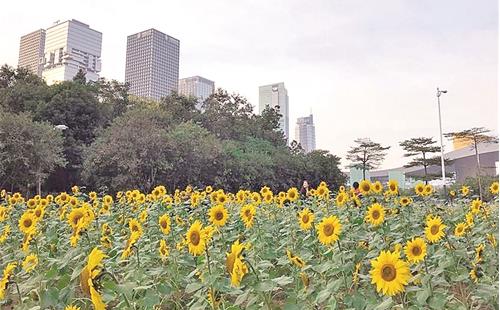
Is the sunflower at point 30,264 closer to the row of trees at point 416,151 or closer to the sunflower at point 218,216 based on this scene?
the sunflower at point 218,216

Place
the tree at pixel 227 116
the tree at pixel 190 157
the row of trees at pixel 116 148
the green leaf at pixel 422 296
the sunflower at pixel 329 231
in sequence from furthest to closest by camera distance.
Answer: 1. the tree at pixel 227 116
2. the tree at pixel 190 157
3. the row of trees at pixel 116 148
4. the sunflower at pixel 329 231
5. the green leaf at pixel 422 296

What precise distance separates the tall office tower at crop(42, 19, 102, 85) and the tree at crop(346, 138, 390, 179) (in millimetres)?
22940

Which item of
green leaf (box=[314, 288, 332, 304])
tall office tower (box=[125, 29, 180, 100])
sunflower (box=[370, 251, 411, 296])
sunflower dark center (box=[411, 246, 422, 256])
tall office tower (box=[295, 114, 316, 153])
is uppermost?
tall office tower (box=[125, 29, 180, 100])

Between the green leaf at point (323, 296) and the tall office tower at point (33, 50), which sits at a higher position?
the tall office tower at point (33, 50)

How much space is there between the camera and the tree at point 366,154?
29.5m

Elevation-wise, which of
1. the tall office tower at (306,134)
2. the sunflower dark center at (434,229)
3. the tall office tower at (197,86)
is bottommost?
the sunflower dark center at (434,229)

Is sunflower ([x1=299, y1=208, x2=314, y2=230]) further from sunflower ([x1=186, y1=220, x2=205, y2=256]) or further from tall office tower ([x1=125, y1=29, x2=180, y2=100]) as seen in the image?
tall office tower ([x1=125, y1=29, x2=180, y2=100])

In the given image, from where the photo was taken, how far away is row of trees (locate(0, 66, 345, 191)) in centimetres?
1284

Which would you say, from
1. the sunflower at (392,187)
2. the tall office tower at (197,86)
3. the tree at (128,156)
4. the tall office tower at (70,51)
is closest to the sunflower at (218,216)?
the sunflower at (392,187)

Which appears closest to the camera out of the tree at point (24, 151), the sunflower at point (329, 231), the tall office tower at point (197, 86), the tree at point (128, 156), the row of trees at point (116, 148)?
the sunflower at point (329, 231)

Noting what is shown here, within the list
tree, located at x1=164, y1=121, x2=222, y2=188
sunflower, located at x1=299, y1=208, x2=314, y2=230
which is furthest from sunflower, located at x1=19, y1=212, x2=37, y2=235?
tree, located at x1=164, y1=121, x2=222, y2=188

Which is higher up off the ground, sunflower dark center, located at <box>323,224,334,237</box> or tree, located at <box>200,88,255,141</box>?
tree, located at <box>200,88,255,141</box>

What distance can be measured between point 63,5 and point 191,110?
20.9 metres

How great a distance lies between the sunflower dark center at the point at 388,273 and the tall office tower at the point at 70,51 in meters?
40.4
